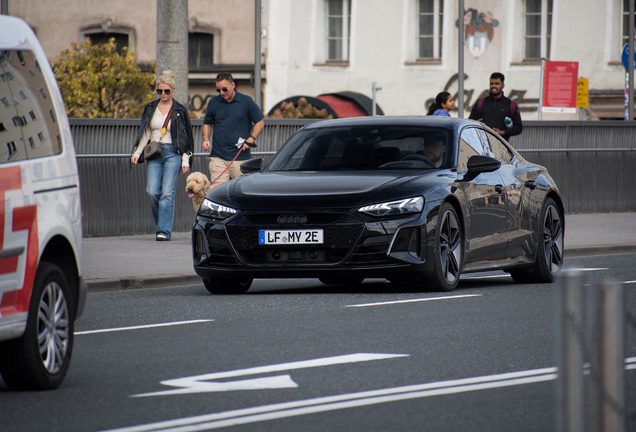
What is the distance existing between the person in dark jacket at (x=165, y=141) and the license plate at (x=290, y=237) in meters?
5.54

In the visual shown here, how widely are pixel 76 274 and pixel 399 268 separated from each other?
3775mm

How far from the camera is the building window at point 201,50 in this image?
1414 inches

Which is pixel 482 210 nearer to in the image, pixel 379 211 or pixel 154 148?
pixel 379 211

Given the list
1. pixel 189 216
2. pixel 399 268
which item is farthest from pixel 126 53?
pixel 399 268

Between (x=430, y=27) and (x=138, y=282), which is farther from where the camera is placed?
(x=430, y=27)

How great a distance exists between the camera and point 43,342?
629cm

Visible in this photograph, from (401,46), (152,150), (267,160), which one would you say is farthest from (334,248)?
(401,46)

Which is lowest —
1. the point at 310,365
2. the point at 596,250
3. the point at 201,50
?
the point at 596,250

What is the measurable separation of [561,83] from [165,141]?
11.1 metres

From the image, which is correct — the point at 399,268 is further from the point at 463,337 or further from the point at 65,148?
the point at 65,148

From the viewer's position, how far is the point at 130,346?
305 inches

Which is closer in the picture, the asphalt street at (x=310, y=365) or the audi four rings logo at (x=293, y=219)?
the asphalt street at (x=310, y=365)

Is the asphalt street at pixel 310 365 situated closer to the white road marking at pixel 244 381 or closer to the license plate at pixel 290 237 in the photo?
the white road marking at pixel 244 381

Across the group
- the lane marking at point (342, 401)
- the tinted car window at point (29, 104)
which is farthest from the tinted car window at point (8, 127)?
the lane marking at point (342, 401)
